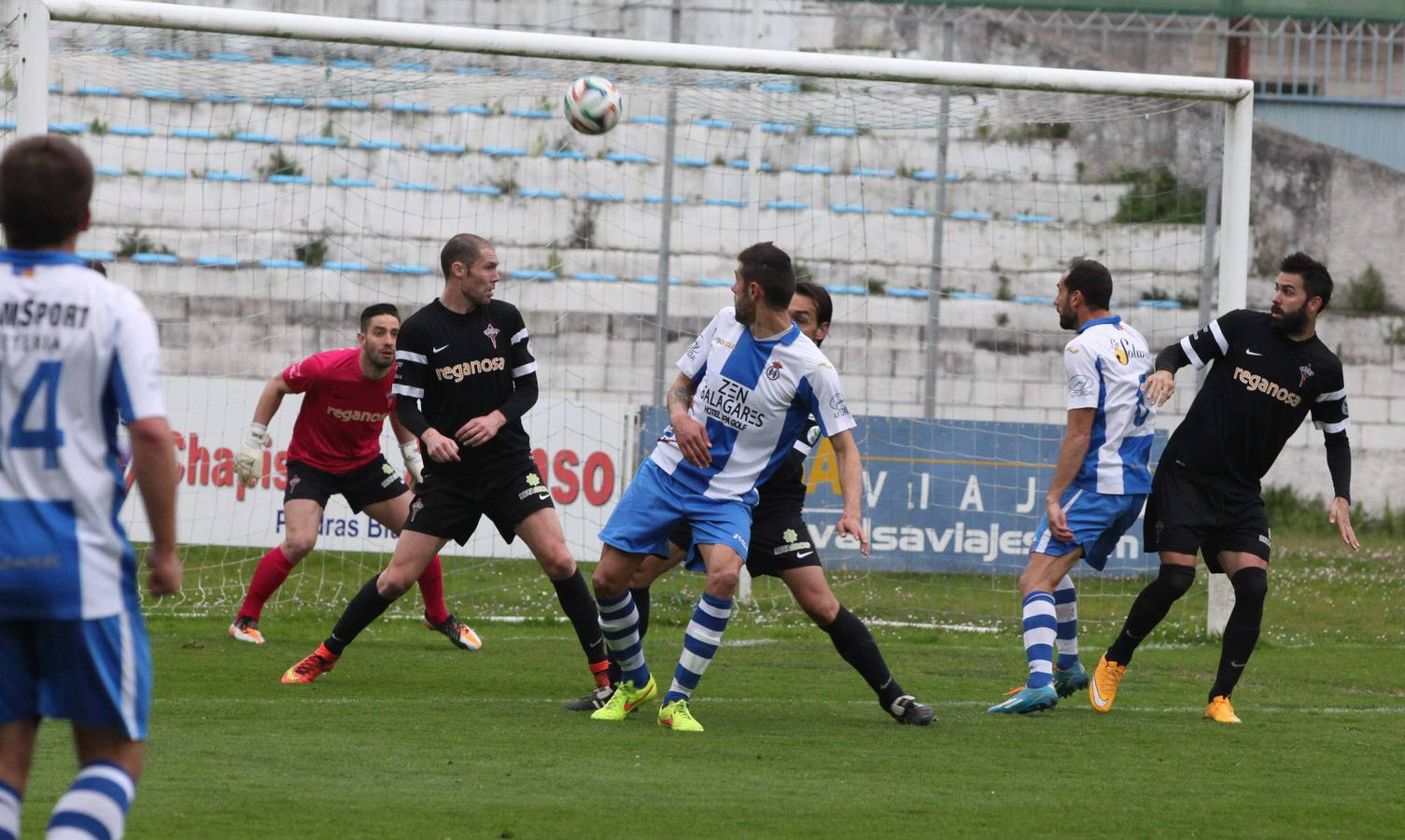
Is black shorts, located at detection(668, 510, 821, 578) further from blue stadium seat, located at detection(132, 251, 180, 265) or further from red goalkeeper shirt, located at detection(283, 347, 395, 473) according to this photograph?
blue stadium seat, located at detection(132, 251, 180, 265)

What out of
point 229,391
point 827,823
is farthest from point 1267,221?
point 827,823

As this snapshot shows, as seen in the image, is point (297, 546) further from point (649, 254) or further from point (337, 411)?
point (649, 254)

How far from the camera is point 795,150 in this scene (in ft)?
59.4

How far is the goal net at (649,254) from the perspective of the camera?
13.1 meters

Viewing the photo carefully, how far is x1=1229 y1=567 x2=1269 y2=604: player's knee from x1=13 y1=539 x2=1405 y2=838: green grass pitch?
605 mm

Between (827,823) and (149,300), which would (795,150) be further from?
(827,823)

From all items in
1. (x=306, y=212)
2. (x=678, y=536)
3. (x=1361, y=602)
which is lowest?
(x=1361, y=602)

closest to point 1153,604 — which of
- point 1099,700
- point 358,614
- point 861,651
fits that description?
point 1099,700

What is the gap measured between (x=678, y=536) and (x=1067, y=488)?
6.51 feet

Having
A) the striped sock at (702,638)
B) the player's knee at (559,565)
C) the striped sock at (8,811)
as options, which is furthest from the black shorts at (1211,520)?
the striped sock at (8,811)

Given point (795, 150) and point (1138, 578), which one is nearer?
point (1138, 578)

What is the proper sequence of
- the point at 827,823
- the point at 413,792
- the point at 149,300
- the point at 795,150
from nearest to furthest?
the point at 827,823
the point at 413,792
the point at 149,300
the point at 795,150

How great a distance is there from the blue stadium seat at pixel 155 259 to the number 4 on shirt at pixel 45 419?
13.8 m

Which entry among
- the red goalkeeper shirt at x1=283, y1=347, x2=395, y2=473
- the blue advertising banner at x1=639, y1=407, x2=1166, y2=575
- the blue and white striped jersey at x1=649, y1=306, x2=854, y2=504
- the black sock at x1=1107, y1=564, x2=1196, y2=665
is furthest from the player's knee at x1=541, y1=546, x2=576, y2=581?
the blue advertising banner at x1=639, y1=407, x2=1166, y2=575
